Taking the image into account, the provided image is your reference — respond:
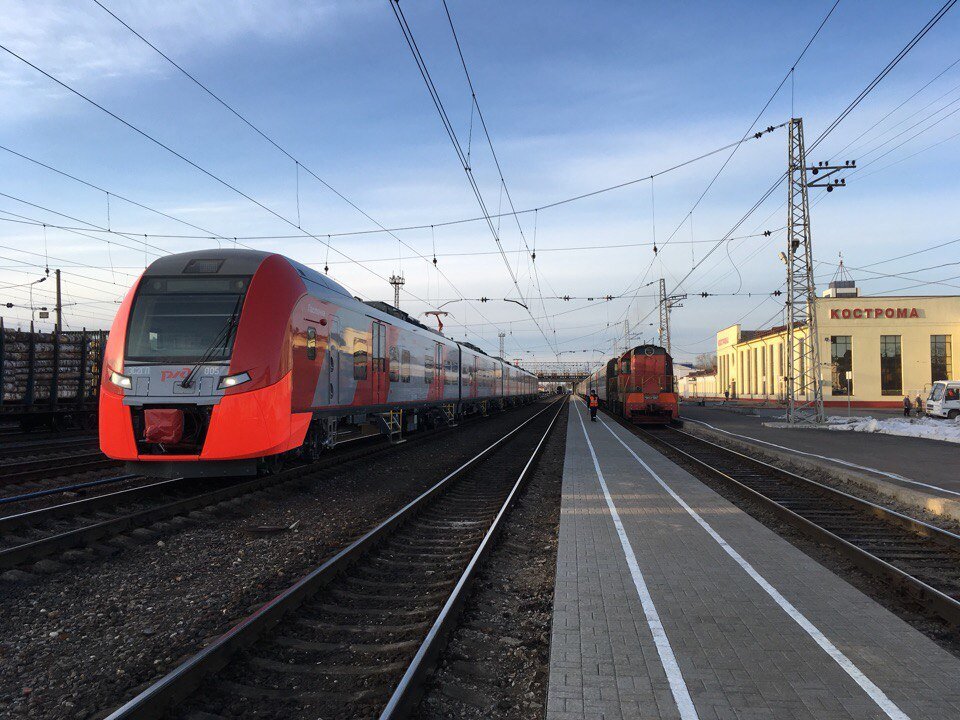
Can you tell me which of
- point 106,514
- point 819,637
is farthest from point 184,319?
point 819,637

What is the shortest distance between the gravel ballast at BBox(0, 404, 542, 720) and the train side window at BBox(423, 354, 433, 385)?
1096 centimetres

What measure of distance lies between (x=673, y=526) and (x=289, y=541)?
4600mm

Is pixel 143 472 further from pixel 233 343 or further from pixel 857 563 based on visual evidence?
pixel 857 563

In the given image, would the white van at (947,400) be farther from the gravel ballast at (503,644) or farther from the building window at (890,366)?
the gravel ballast at (503,644)

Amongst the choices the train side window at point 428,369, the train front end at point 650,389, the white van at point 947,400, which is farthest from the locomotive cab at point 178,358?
the white van at point 947,400

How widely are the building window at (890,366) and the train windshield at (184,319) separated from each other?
4585 centimetres

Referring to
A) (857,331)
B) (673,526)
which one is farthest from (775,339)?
(673,526)

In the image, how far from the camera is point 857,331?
43.4 metres

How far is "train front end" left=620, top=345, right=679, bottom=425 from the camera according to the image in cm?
2858

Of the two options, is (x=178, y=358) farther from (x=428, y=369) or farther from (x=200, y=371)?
(x=428, y=369)

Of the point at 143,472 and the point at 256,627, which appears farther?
the point at 143,472

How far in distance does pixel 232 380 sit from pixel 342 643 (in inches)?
204

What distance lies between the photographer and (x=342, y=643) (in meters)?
4.26

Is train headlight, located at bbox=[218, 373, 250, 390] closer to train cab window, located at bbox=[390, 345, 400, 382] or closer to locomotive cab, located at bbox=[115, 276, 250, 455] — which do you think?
locomotive cab, located at bbox=[115, 276, 250, 455]
